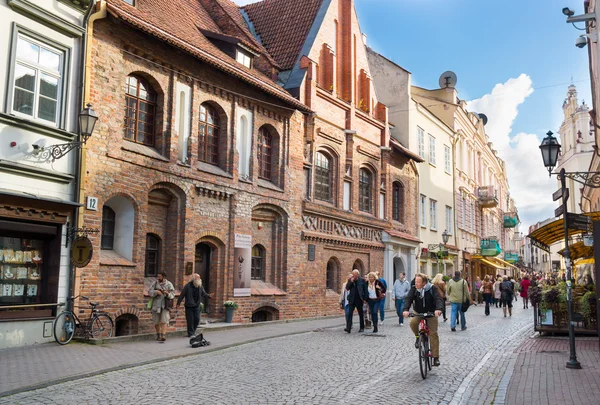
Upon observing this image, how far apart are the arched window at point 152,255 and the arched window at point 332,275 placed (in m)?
9.61

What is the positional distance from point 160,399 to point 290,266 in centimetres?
1365

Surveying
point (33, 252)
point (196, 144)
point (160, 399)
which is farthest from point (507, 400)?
point (196, 144)

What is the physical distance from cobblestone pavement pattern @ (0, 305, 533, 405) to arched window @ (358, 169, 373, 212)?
13.3 metres

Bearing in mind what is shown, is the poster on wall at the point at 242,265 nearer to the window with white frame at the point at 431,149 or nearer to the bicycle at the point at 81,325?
the bicycle at the point at 81,325

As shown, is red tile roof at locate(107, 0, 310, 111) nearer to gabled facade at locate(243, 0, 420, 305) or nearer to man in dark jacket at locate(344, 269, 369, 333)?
gabled facade at locate(243, 0, 420, 305)

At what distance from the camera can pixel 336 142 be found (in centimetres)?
2511

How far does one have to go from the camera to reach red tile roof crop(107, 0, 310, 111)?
15.7m

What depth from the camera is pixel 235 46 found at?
67.6 feet

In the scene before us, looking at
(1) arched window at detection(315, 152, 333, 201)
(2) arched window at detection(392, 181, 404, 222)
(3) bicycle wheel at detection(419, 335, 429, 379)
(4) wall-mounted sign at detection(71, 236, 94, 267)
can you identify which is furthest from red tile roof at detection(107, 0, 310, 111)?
(2) arched window at detection(392, 181, 404, 222)

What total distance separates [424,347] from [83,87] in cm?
962

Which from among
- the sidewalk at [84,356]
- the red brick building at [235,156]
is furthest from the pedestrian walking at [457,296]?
the red brick building at [235,156]

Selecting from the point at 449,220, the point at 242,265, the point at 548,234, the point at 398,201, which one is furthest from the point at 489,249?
the point at 242,265

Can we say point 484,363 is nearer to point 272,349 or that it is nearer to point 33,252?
point 272,349

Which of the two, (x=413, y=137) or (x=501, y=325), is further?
(x=413, y=137)
